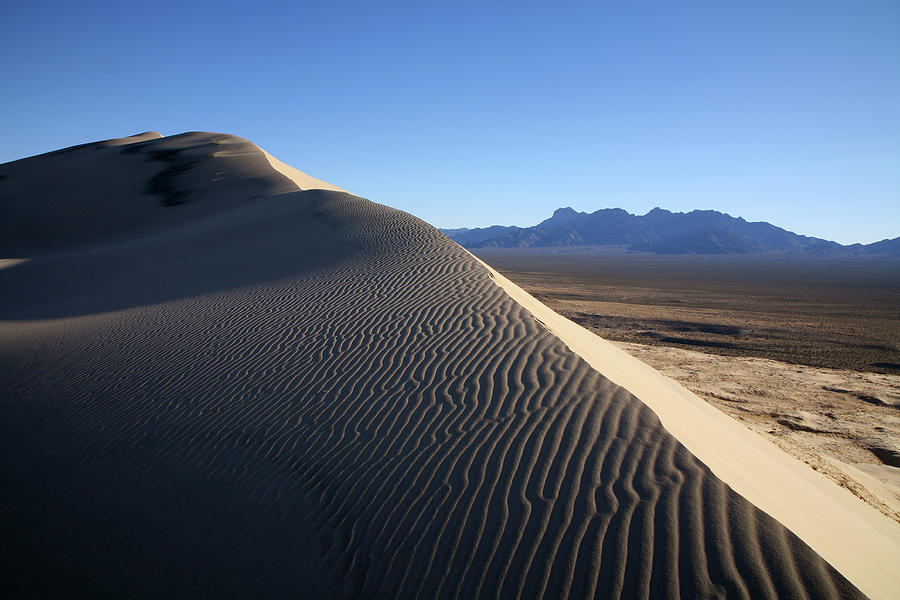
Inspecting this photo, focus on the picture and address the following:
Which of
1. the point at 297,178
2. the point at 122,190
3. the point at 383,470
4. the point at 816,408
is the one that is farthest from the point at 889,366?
the point at 122,190

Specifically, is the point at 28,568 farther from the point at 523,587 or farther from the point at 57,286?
the point at 57,286

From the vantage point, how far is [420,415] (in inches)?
170

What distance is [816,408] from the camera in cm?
913

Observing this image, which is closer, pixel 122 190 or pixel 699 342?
pixel 699 342

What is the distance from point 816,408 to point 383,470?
9148 millimetres

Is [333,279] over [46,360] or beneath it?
over

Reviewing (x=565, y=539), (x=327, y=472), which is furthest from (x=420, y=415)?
(x=565, y=539)

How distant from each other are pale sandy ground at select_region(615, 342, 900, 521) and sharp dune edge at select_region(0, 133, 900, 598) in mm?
1296

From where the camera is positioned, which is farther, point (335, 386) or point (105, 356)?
point (105, 356)

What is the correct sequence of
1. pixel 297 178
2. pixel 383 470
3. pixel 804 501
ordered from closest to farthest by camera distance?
pixel 383 470 < pixel 804 501 < pixel 297 178

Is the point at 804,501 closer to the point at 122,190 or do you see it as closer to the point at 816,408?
the point at 816,408

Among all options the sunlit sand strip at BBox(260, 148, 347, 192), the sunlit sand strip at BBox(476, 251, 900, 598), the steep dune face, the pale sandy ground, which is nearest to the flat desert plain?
the pale sandy ground

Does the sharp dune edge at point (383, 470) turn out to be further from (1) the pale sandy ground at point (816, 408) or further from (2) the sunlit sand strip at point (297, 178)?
(2) the sunlit sand strip at point (297, 178)

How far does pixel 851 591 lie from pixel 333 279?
7.87m
